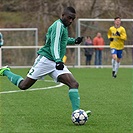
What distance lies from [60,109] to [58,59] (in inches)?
90.3

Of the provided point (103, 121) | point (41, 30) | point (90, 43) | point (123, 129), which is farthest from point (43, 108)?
point (41, 30)

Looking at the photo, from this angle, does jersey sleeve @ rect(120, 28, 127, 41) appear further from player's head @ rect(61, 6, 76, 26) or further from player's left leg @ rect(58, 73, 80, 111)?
player's left leg @ rect(58, 73, 80, 111)

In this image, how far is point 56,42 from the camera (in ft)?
32.1

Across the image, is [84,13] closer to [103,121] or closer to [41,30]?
[41,30]

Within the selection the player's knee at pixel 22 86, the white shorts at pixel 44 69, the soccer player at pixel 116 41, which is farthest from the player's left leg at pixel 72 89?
the soccer player at pixel 116 41

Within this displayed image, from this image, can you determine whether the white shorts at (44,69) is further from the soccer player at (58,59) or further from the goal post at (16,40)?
the goal post at (16,40)

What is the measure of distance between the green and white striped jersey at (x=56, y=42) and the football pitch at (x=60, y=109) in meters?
1.09

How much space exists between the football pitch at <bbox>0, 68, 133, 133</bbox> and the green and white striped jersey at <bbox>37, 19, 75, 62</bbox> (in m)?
1.09

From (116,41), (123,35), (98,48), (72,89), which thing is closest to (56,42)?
(72,89)

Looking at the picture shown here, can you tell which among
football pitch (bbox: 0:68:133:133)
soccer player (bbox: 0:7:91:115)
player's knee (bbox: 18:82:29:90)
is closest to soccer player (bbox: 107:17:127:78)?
football pitch (bbox: 0:68:133:133)

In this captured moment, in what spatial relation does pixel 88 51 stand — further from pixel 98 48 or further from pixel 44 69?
pixel 44 69

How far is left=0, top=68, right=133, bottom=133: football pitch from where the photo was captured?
370 inches

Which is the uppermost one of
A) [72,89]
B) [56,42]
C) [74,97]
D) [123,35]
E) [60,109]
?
[123,35]

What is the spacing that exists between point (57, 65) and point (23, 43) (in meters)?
21.1
